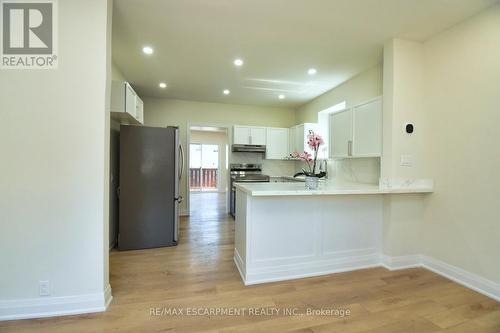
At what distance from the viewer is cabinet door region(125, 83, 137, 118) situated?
2984mm

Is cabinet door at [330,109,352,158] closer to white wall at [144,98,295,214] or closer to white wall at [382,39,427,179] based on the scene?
white wall at [382,39,427,179]

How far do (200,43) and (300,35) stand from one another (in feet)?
4.20

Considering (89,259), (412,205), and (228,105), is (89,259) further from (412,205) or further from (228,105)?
(228,105)

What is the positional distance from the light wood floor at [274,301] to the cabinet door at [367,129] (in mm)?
1561

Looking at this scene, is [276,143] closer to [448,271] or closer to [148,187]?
[148,187]

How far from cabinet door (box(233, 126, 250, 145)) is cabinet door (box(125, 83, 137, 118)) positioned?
8.13 feet

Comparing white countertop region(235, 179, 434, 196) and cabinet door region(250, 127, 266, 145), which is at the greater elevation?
cabinet door region(250, 127, 266, 145)

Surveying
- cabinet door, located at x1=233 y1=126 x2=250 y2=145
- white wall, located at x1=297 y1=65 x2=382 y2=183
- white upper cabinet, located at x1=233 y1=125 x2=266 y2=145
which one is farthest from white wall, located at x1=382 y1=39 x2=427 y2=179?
cabinet door, located at x1=233 y1=126 x2=250 y2=145

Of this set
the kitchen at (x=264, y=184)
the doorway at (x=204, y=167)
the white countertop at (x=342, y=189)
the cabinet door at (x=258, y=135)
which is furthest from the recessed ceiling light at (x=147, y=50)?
the doorway at (x=204, y=167)

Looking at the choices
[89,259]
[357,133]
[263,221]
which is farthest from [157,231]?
[357,133]

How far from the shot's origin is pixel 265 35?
265 centimetres

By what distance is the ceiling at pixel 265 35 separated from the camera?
2174 mm

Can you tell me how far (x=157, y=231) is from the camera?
3344 mm

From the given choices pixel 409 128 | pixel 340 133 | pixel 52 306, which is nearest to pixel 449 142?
pixel 409 128
